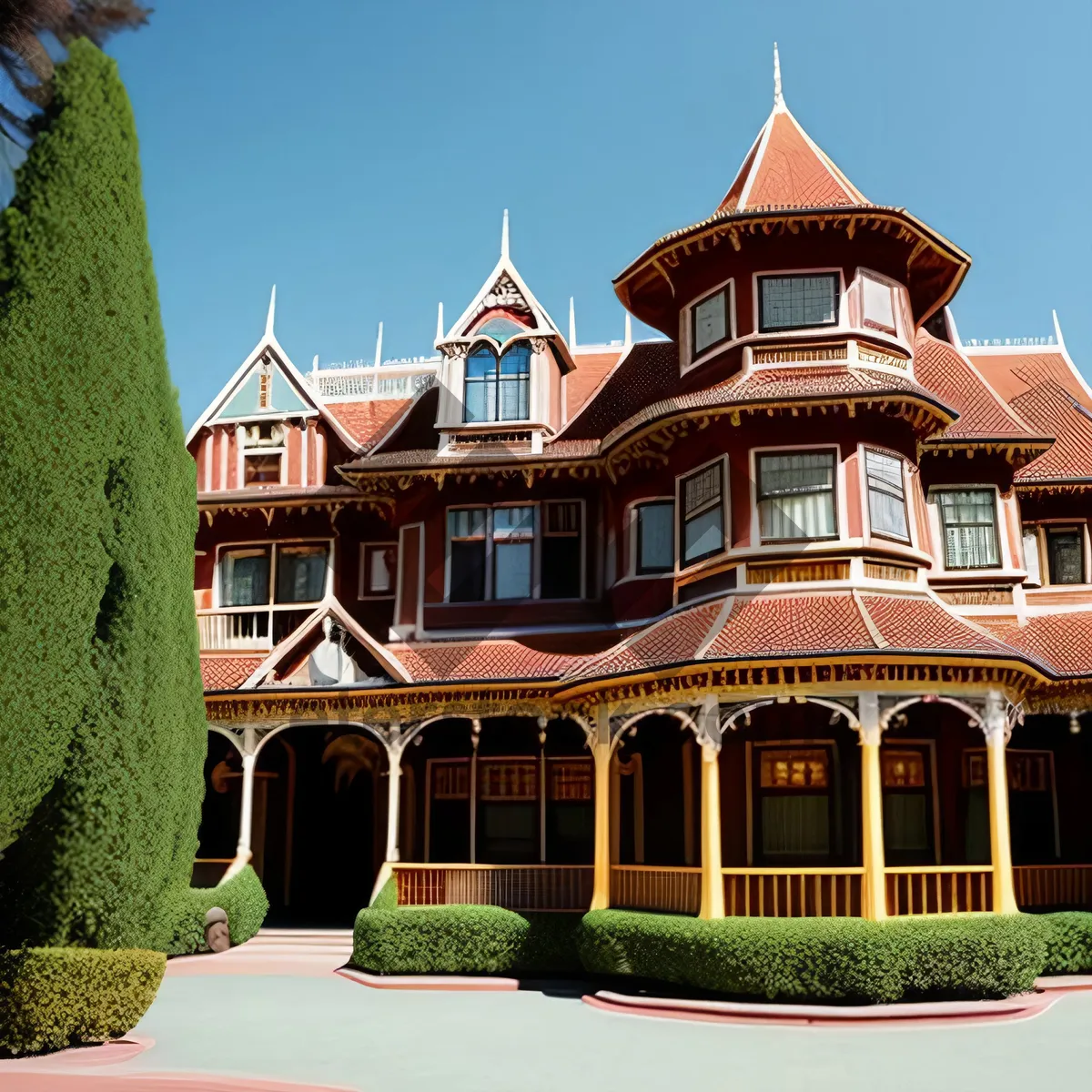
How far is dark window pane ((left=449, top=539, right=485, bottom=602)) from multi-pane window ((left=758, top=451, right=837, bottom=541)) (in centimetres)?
636

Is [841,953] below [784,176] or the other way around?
below

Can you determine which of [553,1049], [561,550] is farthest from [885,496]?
[553,1049]

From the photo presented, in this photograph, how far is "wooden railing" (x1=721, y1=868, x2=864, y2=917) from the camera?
16.8 m

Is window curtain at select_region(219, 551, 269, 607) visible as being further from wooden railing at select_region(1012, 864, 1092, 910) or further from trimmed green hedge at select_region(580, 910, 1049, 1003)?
wooden railing at select_region(1012, 864, 1092, 910)

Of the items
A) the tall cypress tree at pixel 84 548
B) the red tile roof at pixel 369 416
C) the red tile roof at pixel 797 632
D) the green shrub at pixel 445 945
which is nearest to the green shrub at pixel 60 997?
the tall cypress tree at pixel 84 548

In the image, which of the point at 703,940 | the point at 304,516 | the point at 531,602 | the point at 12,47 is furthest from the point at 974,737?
the point at 12,47

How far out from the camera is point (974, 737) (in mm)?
20547

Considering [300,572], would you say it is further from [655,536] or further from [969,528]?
[969,528]

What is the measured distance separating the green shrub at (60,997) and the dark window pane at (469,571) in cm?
1164

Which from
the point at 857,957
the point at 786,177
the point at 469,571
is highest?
the point at 786,177

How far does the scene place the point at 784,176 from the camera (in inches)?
910

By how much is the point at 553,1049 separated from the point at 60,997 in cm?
523

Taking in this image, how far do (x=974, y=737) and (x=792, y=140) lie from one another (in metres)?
11.9

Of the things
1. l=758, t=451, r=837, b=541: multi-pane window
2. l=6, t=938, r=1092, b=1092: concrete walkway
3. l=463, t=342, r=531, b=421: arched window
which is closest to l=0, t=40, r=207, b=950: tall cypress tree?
l=6, t=938, r=1092, b=1092: concrete walkway
